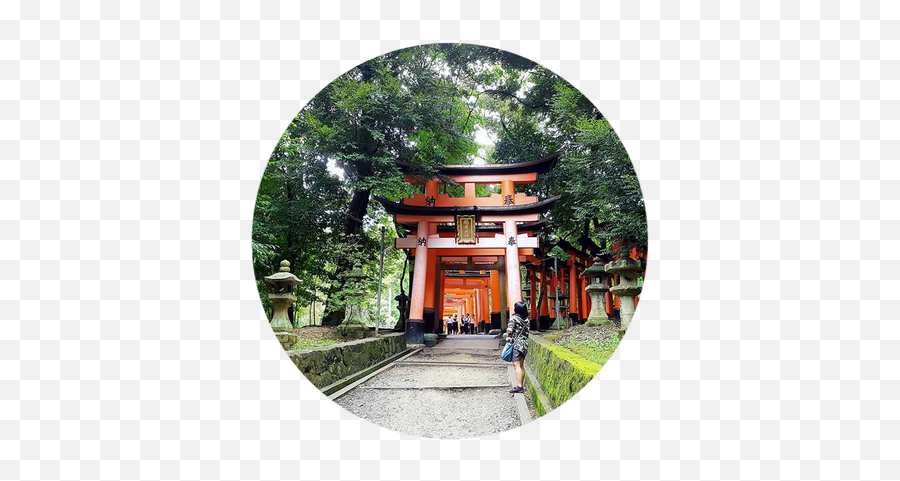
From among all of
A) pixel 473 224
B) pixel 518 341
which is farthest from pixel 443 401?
pixel 473 224

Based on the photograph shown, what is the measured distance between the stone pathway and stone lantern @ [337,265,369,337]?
0.43 m

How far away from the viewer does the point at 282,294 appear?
9.07 ft

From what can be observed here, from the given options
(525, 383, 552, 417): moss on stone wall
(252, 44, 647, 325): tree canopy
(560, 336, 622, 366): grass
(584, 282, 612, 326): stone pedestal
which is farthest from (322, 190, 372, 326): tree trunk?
(584, 282, 612, 326): stone pedestal

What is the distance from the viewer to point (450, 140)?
3102 mm

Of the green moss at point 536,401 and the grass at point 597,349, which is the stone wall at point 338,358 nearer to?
the green moss at point 536,401

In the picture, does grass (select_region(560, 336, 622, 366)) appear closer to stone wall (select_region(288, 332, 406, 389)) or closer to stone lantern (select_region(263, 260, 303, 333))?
stone wall (select_region(288, 332, 406, 389))

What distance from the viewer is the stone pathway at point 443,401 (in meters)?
2.34

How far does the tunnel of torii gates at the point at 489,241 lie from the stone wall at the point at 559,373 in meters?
0.67

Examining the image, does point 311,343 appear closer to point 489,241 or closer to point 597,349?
point 597,349

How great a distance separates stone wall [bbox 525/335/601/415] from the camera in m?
2.27

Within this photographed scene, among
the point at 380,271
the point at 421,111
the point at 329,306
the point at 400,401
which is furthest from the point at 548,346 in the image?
the point at 421,111

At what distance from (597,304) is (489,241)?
1272 millimetres

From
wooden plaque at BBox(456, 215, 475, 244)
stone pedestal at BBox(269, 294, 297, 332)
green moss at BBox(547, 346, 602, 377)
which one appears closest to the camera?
green moss at BBox(547, 346, 602, 377)
